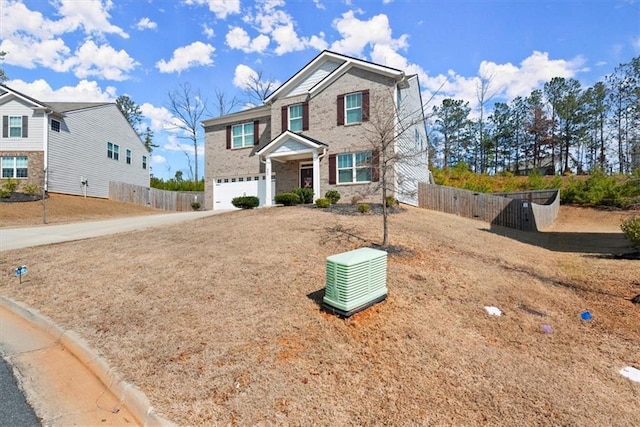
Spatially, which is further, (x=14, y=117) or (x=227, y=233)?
(x=14, y=117)

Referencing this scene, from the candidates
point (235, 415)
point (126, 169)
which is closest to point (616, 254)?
point (235, 415)

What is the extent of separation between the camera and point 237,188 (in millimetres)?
19234

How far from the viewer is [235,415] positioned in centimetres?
271

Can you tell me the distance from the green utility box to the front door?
12.6 meters

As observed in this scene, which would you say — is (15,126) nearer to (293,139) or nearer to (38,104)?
(38,104)

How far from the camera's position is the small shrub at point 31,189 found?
2019 cm

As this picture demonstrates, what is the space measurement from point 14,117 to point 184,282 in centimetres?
2645

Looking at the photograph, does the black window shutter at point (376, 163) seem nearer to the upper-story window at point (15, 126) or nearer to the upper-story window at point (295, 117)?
the upper-story window at point (295, 117)

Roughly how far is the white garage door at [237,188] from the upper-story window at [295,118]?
3156 millimetres

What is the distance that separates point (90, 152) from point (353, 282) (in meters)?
28.7

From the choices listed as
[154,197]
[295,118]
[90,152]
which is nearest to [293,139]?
[295,118]

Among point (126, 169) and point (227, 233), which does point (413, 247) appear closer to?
point (227, 233)

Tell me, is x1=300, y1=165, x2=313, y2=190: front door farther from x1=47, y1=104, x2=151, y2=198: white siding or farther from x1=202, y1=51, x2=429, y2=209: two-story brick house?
x1=47, y1=104, x2=151, y2=198: white siding

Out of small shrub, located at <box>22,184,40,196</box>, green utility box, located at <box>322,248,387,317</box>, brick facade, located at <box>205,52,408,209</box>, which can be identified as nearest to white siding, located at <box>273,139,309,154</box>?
brick facade, located at <box>205,52,408,209</box>
